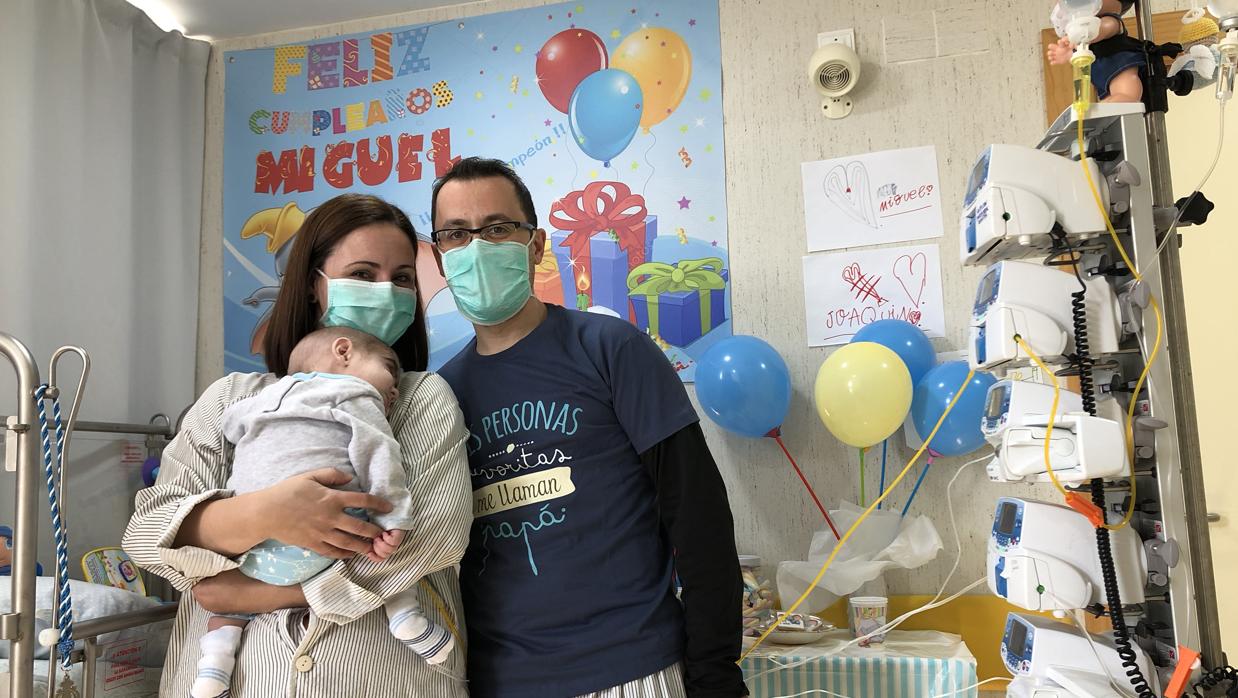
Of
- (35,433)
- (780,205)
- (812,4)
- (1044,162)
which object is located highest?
(812,4)

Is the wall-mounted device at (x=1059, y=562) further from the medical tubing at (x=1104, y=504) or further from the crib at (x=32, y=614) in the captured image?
the crib at (x=32, y=614)

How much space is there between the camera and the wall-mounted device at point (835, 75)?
3189 mm

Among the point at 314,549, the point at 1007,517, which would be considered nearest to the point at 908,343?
the point at 1007,517

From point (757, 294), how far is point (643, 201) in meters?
0.56

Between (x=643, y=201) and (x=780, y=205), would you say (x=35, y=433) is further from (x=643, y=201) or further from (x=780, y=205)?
(x=780, y=205)

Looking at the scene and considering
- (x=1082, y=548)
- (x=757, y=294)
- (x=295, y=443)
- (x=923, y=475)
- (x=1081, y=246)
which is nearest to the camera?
(x=295, y=443)

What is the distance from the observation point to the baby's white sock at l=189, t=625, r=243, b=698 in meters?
1.49

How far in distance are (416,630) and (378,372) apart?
0.49 meters

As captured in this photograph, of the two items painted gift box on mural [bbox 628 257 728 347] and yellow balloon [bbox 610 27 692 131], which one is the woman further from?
yellow balloon [bbox 610 27 692 131]

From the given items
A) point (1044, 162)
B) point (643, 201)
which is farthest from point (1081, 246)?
point (643, 201)

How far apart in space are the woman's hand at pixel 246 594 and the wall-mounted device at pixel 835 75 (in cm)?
255

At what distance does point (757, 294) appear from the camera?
3309 millimetres

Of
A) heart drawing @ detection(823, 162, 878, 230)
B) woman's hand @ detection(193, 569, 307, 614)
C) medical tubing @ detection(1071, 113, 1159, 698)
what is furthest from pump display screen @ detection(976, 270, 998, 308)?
woman's hand @ detection(193, 569, 307, 614)

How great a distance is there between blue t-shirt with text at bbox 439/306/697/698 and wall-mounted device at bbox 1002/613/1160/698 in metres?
0.71
